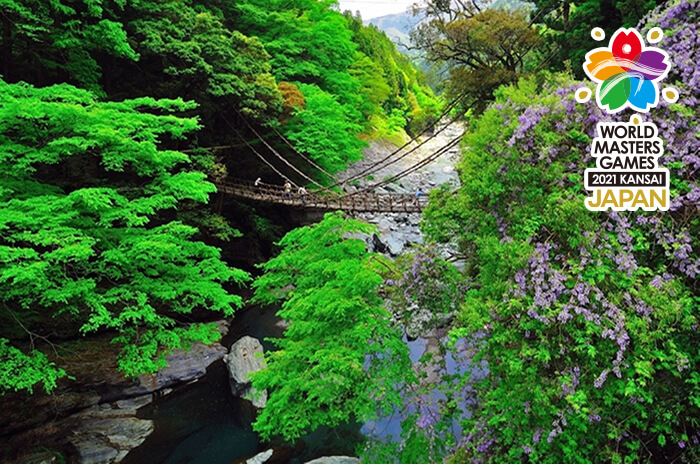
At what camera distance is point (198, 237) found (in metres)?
8.44

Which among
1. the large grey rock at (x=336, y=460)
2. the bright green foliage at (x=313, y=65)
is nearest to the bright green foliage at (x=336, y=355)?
the large grey rock at (x=336, y=460)

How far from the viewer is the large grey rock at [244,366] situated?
624 cm

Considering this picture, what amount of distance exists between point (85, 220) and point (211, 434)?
3735mm

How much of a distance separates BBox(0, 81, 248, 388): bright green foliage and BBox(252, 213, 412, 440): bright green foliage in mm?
1781

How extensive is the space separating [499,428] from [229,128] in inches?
369

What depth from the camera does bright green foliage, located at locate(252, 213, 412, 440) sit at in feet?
10.6

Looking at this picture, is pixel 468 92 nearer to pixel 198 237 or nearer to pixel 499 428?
pixel 198 237

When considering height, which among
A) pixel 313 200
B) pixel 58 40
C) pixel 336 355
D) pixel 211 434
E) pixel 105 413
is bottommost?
pixel 105 413

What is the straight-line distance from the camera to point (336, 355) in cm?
318

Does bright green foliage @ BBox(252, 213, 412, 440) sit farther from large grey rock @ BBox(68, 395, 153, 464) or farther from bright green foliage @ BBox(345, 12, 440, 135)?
bright green foliage @ BBox(345, 12, 440, 135)

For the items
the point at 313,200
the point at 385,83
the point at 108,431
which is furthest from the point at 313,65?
the point at 108,431

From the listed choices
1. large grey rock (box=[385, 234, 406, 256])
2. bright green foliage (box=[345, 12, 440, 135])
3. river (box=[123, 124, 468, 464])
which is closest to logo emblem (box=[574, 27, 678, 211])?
river (box=[123, 124, 468, 464])

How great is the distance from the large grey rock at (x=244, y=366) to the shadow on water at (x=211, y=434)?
0.18m

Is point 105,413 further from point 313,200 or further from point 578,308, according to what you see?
point 578,308
